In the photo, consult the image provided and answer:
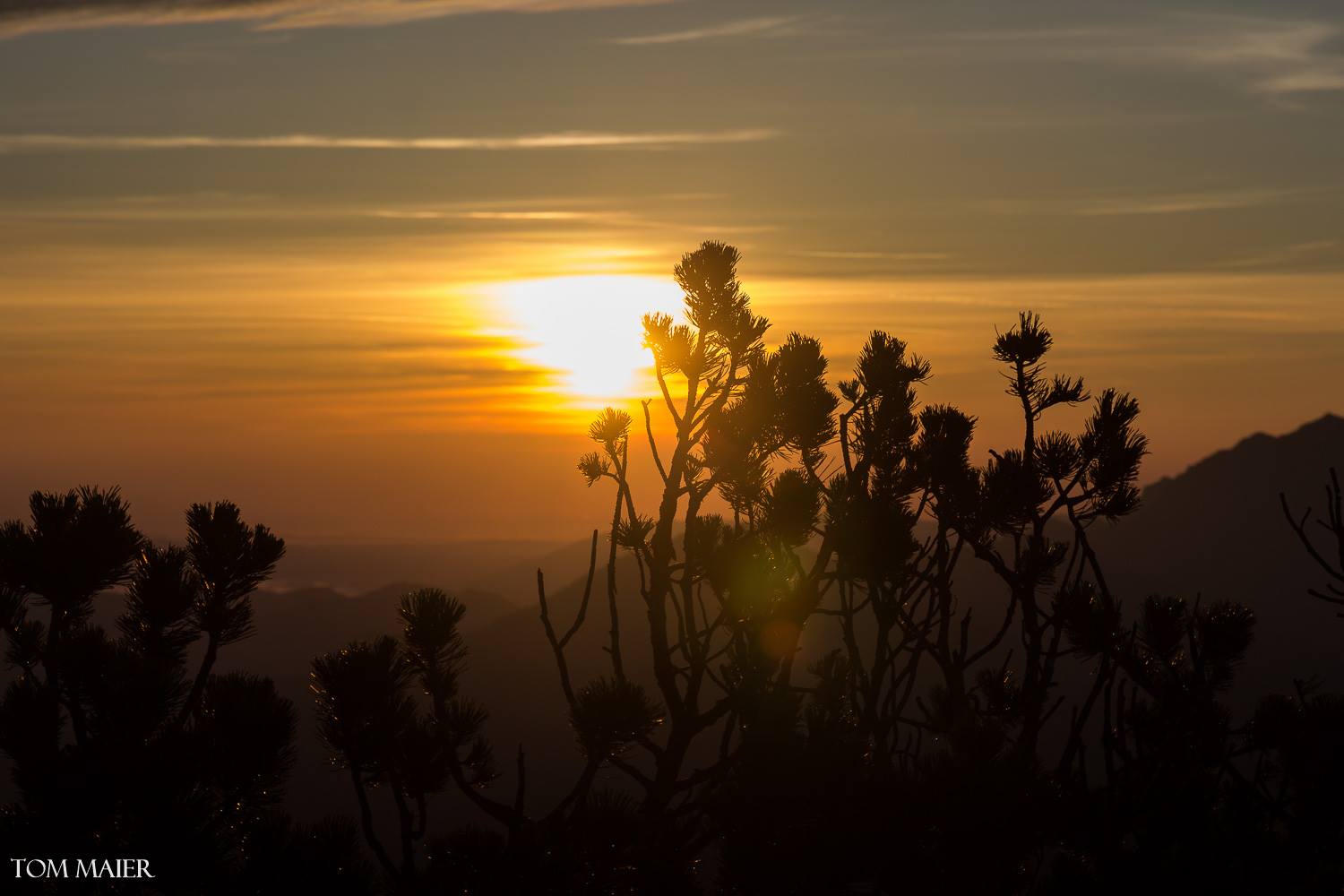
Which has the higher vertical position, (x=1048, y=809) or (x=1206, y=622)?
(x=1206, y=622)

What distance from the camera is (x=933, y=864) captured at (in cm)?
680

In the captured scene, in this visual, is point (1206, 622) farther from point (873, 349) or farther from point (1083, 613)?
point (873, 349)

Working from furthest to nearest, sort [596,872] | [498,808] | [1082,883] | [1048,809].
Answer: [498,808] < [596,872] < [1048,809] < [1082,883]

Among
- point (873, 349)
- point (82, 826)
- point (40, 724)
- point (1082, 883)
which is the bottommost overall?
point (1082, 883)

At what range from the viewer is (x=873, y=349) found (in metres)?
10.4

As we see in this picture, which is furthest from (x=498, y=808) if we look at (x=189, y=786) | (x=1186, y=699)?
(x=1186, y=699)

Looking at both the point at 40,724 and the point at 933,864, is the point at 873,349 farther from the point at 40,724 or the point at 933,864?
the point at 40,724

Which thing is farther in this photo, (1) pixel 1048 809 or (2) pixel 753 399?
(2) pixel 753 399

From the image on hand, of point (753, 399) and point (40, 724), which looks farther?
point (753, 399)

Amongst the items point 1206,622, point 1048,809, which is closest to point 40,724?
point 1048,809

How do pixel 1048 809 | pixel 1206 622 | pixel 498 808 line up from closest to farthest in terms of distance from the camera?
1. pixel 1048 809
2. pixel 498 808
3. pixel 1206 622

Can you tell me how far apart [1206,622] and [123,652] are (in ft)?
26.7

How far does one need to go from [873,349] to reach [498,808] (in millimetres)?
5055

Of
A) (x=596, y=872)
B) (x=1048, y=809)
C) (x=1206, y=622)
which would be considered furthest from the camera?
(x=1206, y=622)
